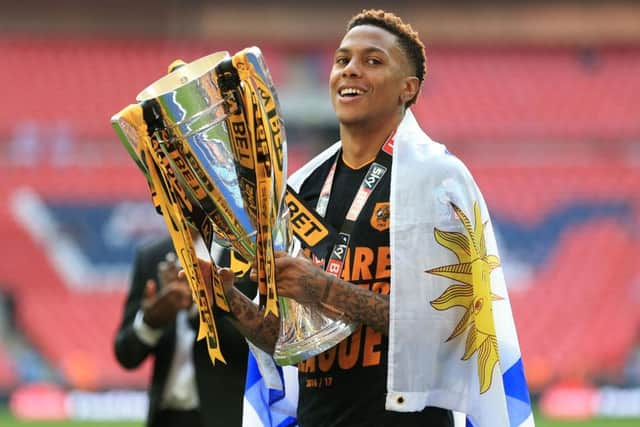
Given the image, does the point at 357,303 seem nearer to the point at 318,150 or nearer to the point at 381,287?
the point at 381,287

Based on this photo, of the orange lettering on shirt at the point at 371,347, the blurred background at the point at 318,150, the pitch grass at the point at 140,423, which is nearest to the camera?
the orange lettering on shirt at the point at 371,347

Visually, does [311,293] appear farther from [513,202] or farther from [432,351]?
[513,202]

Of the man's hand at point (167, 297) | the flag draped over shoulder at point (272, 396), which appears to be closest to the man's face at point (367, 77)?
the flag draped over shoulder at point (272, 396)

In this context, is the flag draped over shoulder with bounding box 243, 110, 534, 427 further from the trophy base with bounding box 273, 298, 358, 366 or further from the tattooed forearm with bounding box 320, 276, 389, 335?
the trophy base with bounding box 273, 298, 358, 366

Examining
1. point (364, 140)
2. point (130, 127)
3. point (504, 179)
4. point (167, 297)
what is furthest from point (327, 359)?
point (504, 179)

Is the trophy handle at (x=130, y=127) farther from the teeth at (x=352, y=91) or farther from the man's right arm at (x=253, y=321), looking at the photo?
the teeth at (x=352, y=91)

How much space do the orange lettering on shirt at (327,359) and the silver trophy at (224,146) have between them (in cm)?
28

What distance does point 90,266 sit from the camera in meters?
18.2

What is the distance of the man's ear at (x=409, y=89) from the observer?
3447 millimetres

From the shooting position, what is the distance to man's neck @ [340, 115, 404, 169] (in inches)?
134

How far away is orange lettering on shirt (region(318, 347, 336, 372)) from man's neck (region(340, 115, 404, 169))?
0.55 metres

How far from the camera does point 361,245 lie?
325 cm

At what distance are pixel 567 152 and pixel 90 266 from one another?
821cm

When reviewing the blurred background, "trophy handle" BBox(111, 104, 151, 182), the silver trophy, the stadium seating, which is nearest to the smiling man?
the silver trophy
